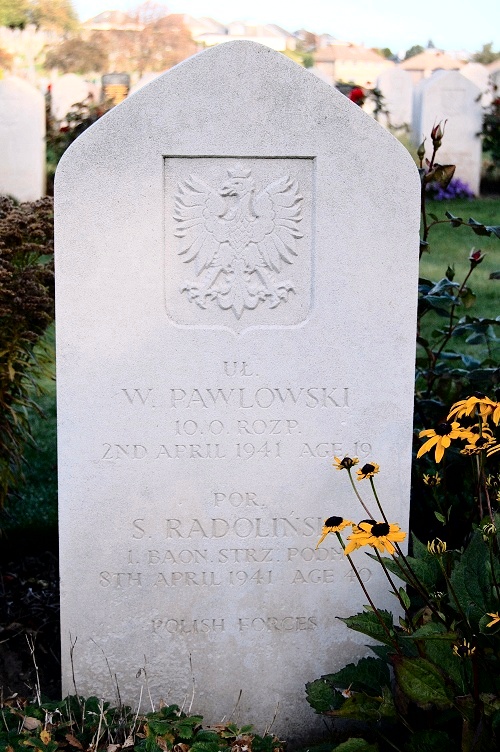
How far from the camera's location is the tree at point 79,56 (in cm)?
2714

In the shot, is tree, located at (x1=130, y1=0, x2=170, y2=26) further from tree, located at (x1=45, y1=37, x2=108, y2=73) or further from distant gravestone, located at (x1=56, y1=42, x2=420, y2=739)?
distant gravestone, located at (x1=56, y1=42, x2=420, y2=739)

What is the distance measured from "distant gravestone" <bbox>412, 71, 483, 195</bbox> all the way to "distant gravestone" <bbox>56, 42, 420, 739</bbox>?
979cm

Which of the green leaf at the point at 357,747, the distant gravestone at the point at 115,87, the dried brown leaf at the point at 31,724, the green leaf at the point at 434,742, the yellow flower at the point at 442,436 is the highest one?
the distant gravestone at the point at 115,87

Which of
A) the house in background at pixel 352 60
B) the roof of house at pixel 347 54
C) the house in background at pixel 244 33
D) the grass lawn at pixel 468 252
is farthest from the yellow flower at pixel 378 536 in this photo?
the house in background at pixel 244 33

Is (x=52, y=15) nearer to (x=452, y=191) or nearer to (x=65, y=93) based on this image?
(x=65, y=93)

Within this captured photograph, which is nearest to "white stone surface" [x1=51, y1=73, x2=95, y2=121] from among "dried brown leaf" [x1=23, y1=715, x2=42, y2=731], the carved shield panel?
the carved shield panel

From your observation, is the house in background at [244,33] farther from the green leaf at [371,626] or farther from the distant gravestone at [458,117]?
the green leaf at [371,626]

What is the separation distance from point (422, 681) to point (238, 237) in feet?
4.45

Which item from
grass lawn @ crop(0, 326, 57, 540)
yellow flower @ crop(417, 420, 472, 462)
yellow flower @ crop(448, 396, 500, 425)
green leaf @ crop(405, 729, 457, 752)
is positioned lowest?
green leaf @ crop(405, 729, 457, 752)

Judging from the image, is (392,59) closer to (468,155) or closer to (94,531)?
(468,155)

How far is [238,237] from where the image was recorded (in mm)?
2732

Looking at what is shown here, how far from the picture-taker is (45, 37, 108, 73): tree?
89.0 ft

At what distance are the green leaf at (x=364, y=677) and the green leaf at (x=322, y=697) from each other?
2.0 inches

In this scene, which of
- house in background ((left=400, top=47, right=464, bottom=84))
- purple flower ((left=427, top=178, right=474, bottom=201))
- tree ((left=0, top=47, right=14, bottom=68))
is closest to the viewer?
purple flower ((left=427, top=178, right=474, bottom=201))
